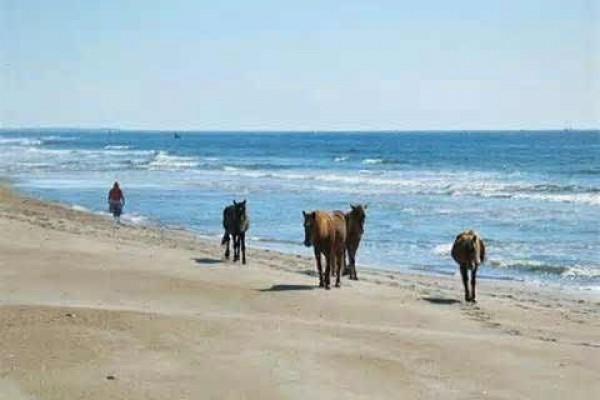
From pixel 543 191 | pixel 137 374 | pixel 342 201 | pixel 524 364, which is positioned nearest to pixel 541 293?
pixel 524 364

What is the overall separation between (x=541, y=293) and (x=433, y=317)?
16.0 ft

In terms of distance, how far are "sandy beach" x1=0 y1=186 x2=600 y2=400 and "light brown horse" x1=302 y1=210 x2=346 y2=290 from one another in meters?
0.38

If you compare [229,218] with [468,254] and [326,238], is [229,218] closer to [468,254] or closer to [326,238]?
[326,238]

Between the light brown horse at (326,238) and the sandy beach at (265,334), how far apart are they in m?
0.38

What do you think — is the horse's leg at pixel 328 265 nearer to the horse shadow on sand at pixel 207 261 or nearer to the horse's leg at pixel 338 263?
the horse's leg at pixel 338 263

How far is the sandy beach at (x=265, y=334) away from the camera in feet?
30.2

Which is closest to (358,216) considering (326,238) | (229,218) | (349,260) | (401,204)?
(349,260)

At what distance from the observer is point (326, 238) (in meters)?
16.0

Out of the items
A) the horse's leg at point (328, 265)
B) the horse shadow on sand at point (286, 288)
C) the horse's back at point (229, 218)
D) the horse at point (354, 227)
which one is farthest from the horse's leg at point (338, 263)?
the horse's back at point (229, 218)

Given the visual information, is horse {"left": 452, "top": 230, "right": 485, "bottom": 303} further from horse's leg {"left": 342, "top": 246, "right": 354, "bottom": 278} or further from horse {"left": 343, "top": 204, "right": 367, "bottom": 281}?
horse {"left": 343, "top": 204, "right": 367, "bottom": 281}

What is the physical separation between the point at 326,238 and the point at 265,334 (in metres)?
4.96

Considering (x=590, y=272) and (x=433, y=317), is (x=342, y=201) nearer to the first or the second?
(x=590, y=272)

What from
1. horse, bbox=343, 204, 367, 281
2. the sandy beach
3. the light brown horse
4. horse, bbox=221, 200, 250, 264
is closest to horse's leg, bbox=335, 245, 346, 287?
the light brown horse

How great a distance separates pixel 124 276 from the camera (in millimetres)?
→ 15688
